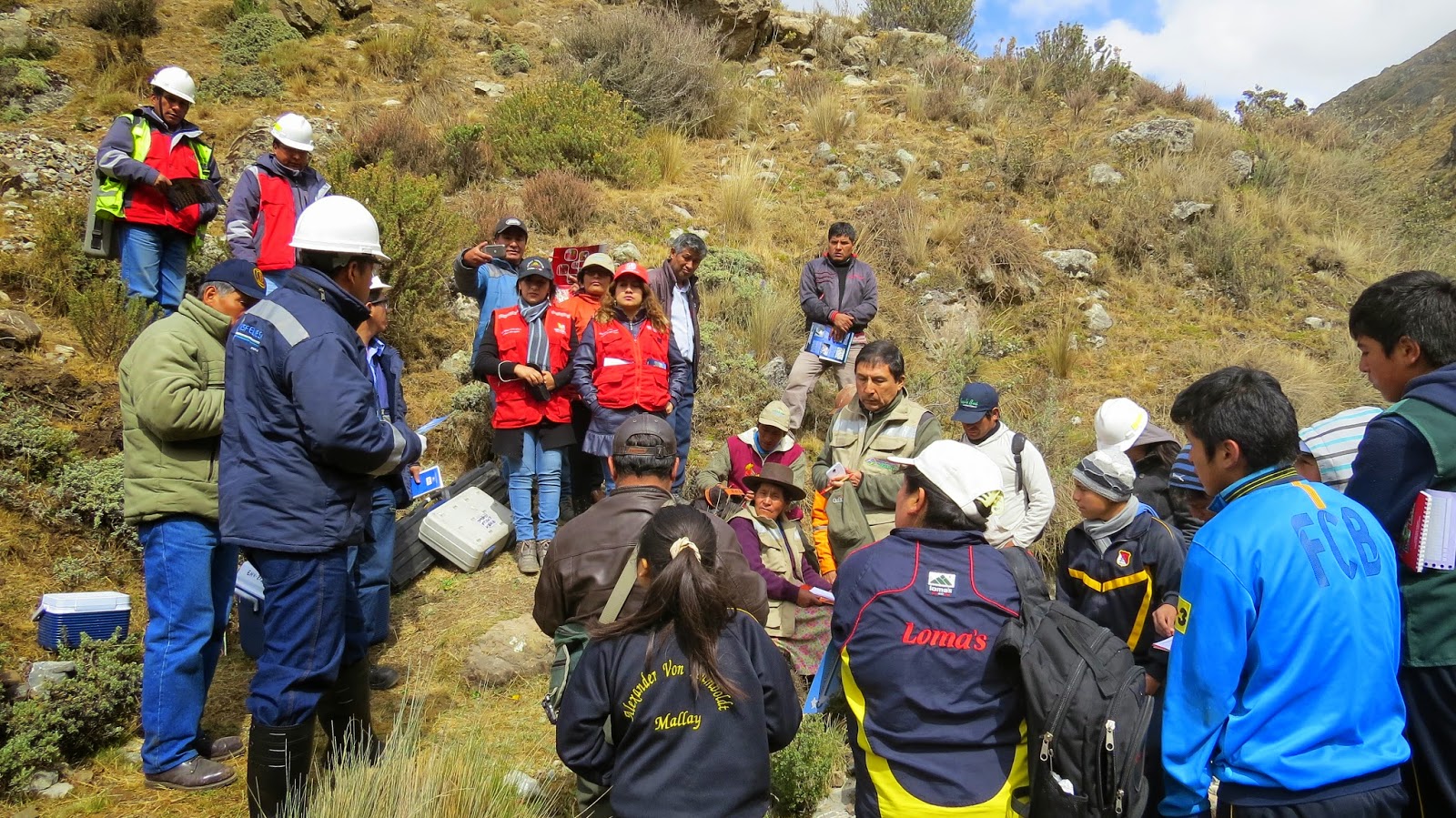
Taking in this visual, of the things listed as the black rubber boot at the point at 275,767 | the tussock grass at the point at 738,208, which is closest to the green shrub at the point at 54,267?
the black rubber boot at the point at 275,767

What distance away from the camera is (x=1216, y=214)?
11.4 m

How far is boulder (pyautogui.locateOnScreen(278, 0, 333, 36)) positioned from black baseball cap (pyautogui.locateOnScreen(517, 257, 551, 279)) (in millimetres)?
11051

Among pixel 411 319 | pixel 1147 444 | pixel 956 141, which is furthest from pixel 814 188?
pixel 1147 444

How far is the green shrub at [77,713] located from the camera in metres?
3.28

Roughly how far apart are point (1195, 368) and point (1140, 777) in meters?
8.14

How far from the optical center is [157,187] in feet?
17.8

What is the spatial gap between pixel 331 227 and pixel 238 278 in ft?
3.08

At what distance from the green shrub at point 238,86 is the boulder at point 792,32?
984cm

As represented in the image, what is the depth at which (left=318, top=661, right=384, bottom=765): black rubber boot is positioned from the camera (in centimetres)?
319

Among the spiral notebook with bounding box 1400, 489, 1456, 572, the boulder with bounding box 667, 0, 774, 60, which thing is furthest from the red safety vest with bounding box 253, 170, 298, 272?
the boulder with bounding box 667, 0, 774, 60

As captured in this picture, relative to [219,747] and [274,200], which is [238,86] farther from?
[219,747]

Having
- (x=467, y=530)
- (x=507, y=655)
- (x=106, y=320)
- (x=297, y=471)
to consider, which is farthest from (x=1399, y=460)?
(x=106, y=320)

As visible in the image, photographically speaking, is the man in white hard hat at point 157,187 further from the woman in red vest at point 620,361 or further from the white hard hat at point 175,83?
the woman in red vest at point 620,361

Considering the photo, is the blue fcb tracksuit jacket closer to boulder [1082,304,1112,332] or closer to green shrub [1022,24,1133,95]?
boulder [1082,304,1112,332]
